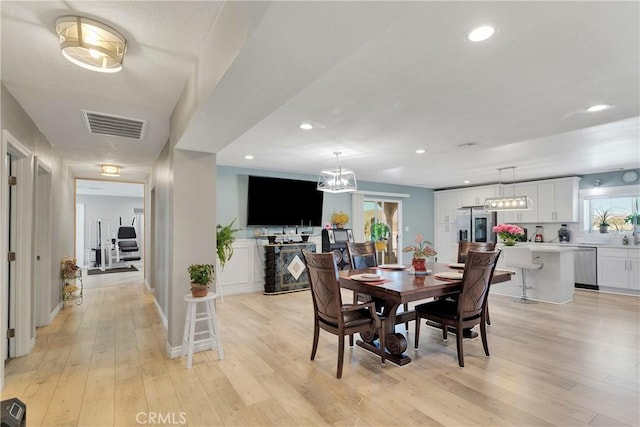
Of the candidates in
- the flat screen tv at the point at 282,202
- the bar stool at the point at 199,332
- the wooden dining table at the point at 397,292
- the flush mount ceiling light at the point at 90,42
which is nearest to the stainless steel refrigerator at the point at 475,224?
the flat screen tv at the point at 282,202

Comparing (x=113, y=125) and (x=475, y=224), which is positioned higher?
(x=113, y=125)

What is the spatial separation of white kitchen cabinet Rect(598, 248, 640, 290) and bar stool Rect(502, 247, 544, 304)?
1.90 m

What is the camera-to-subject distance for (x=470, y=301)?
114 inches

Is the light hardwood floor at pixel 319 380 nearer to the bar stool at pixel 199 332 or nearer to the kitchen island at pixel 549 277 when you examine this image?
the bar stool at pixel 199 332

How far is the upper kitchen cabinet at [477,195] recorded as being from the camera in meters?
7.95

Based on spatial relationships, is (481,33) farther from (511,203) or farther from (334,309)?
(511,203)

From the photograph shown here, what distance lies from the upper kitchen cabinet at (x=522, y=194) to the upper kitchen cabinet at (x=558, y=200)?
9 cm

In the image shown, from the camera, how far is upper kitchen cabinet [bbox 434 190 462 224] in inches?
341

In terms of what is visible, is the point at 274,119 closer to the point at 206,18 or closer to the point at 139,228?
the point at 206,18

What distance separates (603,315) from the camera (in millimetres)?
4402

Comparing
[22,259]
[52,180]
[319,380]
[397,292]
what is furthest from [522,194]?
[52,180]

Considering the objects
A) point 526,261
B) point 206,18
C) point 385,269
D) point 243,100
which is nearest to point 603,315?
point 526,261

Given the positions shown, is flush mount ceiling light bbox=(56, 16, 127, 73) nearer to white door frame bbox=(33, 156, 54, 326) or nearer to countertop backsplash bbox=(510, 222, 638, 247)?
white door frame bbox=(33, 156, 54, 326)

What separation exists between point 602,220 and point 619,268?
3.73ft
